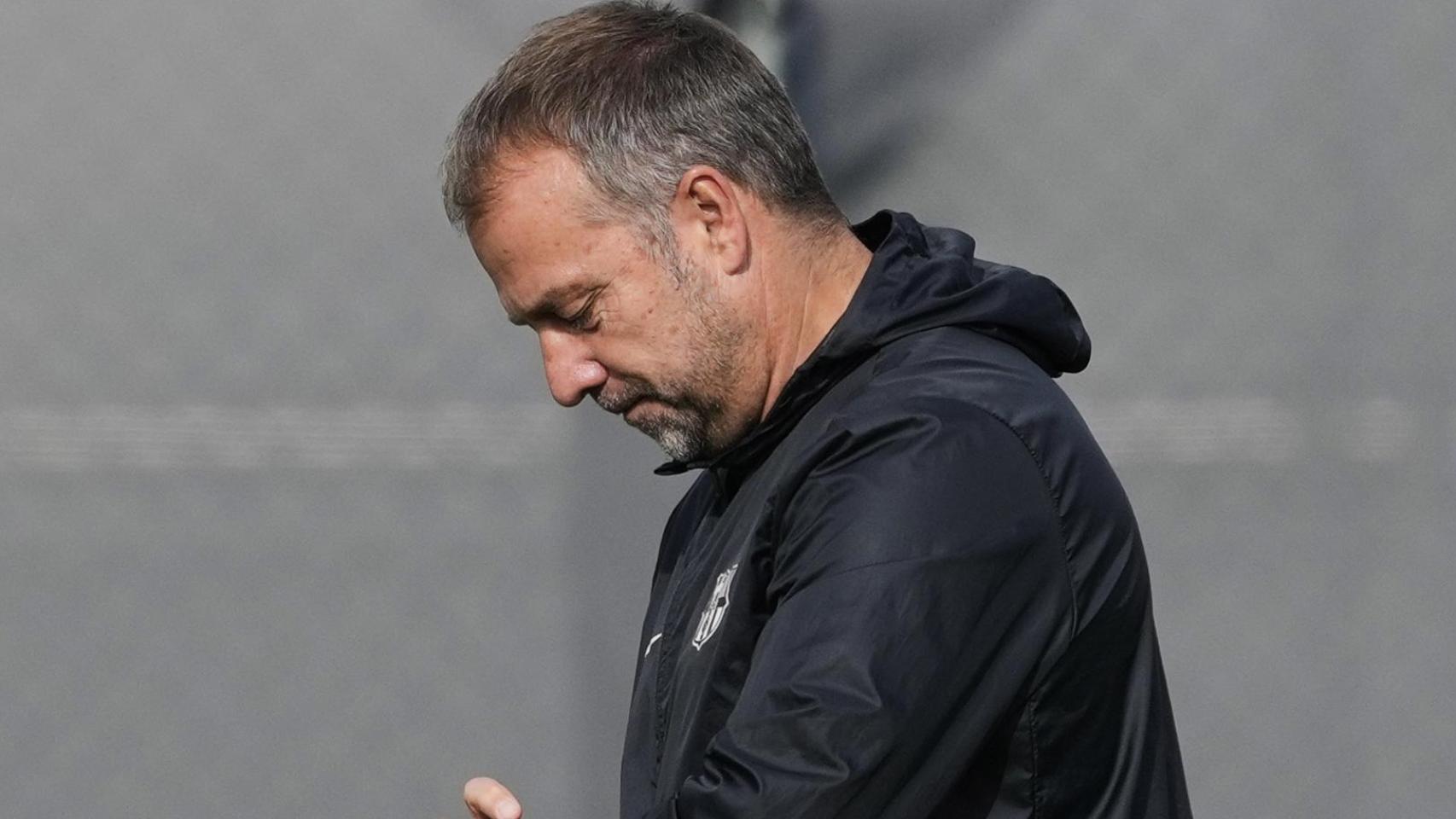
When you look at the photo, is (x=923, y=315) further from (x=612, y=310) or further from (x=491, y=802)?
(x=491, y=802)

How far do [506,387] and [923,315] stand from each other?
43.6 inches

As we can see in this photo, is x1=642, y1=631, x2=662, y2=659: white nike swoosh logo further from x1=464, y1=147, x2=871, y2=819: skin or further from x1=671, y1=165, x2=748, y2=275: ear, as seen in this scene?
x1=671, y1=165, x2=748, y2=275: ear

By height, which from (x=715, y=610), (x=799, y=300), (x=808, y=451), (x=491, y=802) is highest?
(x=799, y=300)

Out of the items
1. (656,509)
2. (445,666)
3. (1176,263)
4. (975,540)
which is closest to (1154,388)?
(1176,263)

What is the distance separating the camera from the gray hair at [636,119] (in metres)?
1.19

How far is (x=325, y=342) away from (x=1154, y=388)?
1029 mm

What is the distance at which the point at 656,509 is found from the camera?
2234 millimetres

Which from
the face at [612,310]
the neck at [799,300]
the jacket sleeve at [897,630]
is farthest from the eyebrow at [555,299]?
the jacket sleeve at [897,630]

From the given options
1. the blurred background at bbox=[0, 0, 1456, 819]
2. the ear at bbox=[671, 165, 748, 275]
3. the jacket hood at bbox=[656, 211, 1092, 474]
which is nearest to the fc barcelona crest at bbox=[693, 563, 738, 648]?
the jacket hood at bbox=[656, 211, 1092, 474]

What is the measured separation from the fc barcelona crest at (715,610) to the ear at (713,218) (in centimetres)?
21

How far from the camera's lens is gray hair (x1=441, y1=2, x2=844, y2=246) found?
1.19 meters

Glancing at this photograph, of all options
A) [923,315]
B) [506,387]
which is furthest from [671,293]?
[506,387]

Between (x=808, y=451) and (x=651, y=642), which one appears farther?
(x=651, y=642)

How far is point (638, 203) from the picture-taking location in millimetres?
1197
